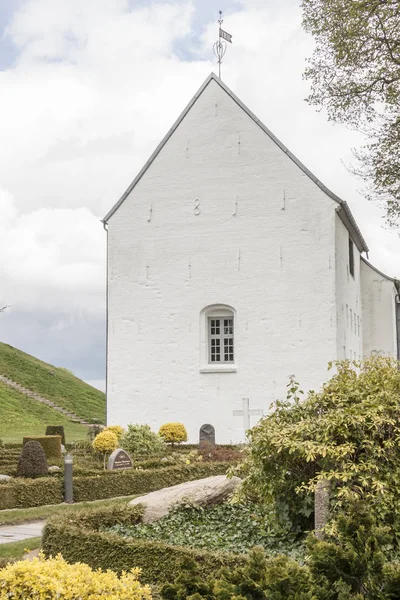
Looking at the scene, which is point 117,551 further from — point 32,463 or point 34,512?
point 32,463

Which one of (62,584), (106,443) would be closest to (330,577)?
(62,584)

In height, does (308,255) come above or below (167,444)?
above

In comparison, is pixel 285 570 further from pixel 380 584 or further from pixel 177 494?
pixel 177 494

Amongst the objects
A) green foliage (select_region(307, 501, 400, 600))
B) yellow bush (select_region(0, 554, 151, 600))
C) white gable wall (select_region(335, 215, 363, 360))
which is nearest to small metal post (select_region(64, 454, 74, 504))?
yellow bush (select_region(0, 554, 151, 600))

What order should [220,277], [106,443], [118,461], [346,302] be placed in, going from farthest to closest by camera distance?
[346,302]
[220,277]
[106,443]
[118,461]

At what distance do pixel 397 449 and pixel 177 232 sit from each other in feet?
52.6

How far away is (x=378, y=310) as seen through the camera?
2825 centimetres

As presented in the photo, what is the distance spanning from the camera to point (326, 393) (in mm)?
7789

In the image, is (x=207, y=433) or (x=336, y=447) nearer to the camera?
(x=336, y=447)

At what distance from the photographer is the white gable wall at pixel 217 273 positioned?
21.3 meters

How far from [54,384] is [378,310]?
19.8 metres

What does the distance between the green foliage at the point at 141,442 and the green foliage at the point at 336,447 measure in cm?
1025

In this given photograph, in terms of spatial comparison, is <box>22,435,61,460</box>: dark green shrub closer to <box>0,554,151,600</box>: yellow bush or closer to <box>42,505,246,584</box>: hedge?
<box>42,505,246,584</box>: hedge

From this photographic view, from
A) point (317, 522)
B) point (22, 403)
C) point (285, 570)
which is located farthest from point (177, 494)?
point (22, 403)
